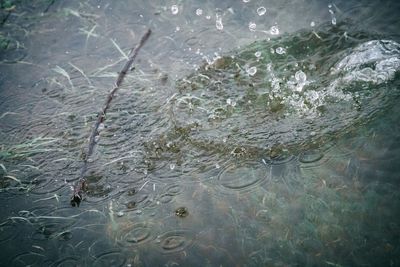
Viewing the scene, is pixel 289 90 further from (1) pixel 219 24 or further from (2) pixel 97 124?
(2) pixel 97 124

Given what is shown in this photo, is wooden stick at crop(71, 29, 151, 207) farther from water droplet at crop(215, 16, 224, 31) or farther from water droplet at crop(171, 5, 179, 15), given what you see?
water droplet at crop(215, 16, 224, 31)

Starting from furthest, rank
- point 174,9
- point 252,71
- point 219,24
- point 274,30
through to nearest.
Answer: point 174,9 → point 219,24 → point 274,30 → point 252,71

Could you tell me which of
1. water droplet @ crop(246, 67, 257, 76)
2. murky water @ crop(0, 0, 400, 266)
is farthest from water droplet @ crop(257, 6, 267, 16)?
water droplet @ crop(246, 67, 257, 76)

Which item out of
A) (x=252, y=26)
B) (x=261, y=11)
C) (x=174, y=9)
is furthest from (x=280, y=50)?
(x=174, y=9)

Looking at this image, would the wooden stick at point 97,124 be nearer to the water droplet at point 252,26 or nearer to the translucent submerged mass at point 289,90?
the translucent submerged mass at point 289,90

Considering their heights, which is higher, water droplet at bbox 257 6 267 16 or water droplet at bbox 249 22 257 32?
water droplet at bbox 257 6 267 16

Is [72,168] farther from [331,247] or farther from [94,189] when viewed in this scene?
[331,247]
